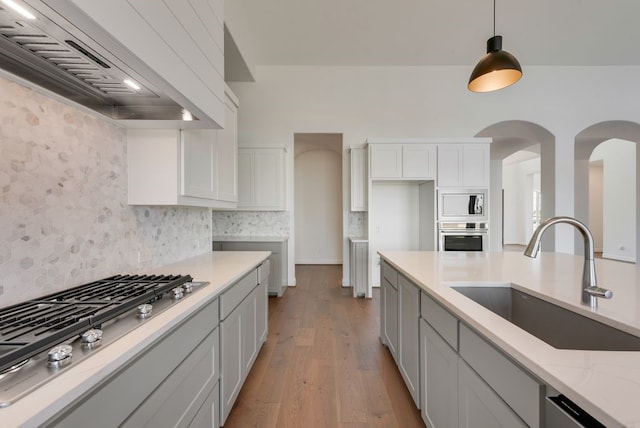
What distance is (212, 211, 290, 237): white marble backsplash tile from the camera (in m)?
4.81

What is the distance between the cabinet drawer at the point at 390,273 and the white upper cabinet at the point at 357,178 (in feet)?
6.96

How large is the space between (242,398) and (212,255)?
3.70 ft

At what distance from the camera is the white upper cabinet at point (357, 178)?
4.61 m

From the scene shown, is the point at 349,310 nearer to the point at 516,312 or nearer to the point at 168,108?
the point at 516,312

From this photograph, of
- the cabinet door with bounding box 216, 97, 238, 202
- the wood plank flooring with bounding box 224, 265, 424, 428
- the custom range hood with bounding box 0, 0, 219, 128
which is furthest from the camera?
the cabinet door with bounding box 216, 97, 238, 202

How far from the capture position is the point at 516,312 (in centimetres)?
145

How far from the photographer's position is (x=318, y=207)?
275 inches

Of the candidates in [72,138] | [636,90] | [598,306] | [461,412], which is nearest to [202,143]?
[72,138]

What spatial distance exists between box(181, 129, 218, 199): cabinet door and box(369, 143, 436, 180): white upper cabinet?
2.74 m

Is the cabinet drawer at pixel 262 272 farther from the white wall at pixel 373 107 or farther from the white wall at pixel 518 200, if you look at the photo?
the white wall at pixel 518 200

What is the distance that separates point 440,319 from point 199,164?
5.42 ft

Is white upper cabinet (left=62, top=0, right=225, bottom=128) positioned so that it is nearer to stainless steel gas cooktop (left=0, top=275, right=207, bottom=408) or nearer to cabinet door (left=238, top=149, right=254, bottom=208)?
stainless steel gas cooktop (left=0, top=275, right=207, bottom=408)

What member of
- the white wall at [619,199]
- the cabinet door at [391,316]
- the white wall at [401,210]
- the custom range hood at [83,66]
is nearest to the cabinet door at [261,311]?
the cabinet door at [391,316]

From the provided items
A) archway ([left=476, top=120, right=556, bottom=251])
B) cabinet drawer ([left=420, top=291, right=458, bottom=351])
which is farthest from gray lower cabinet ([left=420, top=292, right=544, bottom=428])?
archway ([left=476, top=120, right=556, bottom=251])
